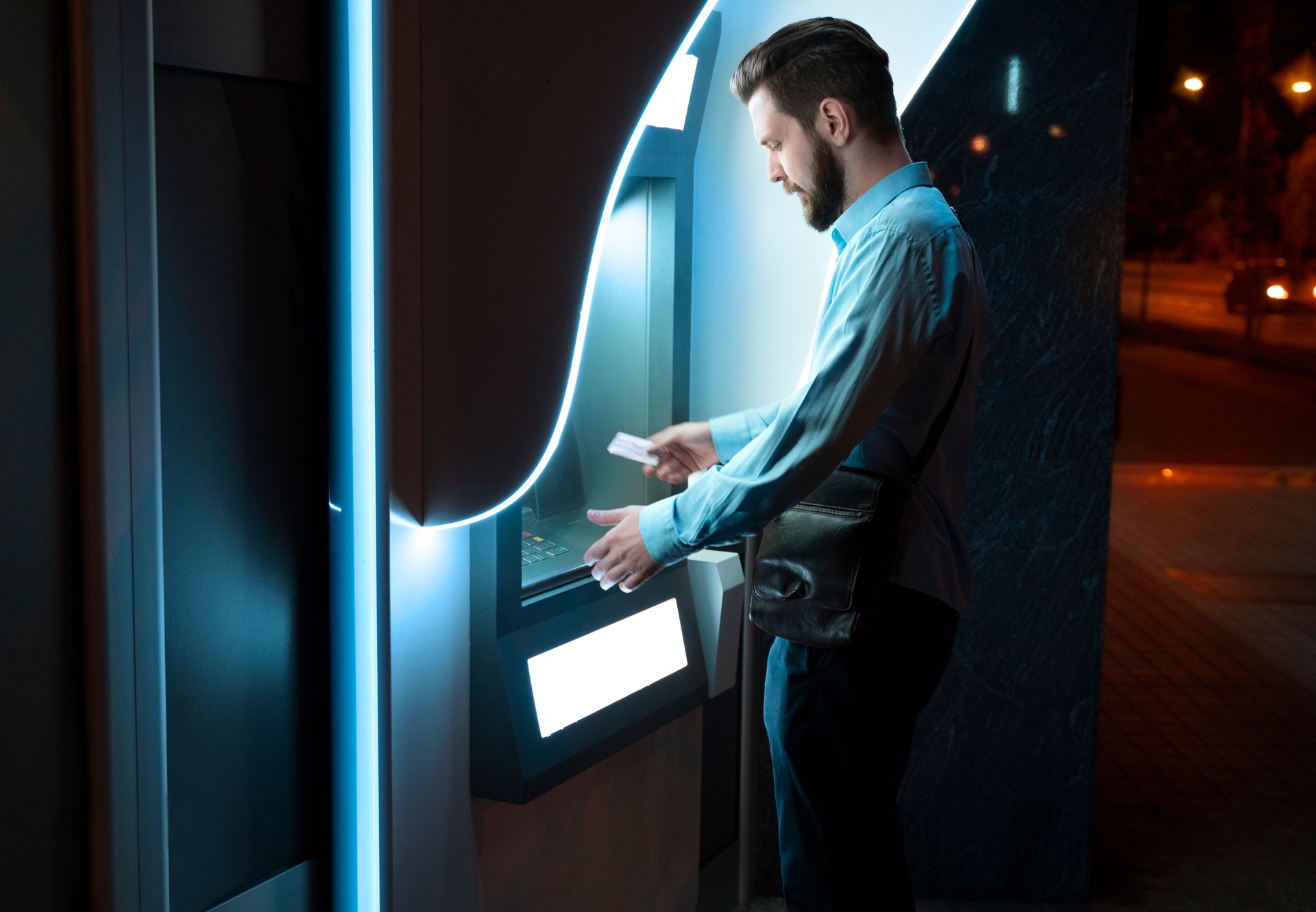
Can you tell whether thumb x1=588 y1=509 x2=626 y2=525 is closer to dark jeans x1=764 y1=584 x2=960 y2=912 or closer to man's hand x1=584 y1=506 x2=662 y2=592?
man's hand x1=584 y1=506 x2=662 y2=592

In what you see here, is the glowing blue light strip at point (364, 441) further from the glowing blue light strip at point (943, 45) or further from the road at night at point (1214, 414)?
the road at night at point (1214, 414)

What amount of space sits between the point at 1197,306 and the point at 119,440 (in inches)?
1329

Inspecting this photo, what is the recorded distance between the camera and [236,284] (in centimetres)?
128

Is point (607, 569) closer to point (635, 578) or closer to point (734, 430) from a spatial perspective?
point (635, 578)

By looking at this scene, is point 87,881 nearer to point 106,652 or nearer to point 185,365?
point 106,652

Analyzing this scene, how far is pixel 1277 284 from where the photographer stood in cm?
2200

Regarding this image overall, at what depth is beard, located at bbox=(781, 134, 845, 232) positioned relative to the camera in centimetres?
163

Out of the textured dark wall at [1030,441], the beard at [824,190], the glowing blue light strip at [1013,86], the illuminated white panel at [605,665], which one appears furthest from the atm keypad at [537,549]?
the glowing blue light strip at [1013,86]

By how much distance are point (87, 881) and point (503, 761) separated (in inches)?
21.1

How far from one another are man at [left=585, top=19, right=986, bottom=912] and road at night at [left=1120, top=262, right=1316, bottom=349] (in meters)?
13.8

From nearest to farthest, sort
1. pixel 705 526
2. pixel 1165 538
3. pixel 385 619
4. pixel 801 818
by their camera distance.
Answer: pixel 385 619 < pixel 705 526 < pixel 801 818 < pixel 1165 538

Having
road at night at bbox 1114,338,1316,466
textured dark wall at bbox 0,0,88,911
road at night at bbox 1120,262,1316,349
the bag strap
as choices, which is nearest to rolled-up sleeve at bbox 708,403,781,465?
the bag strap

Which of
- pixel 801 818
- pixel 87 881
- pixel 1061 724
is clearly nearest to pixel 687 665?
pixel 801 818

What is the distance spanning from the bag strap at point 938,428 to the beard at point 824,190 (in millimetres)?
280
